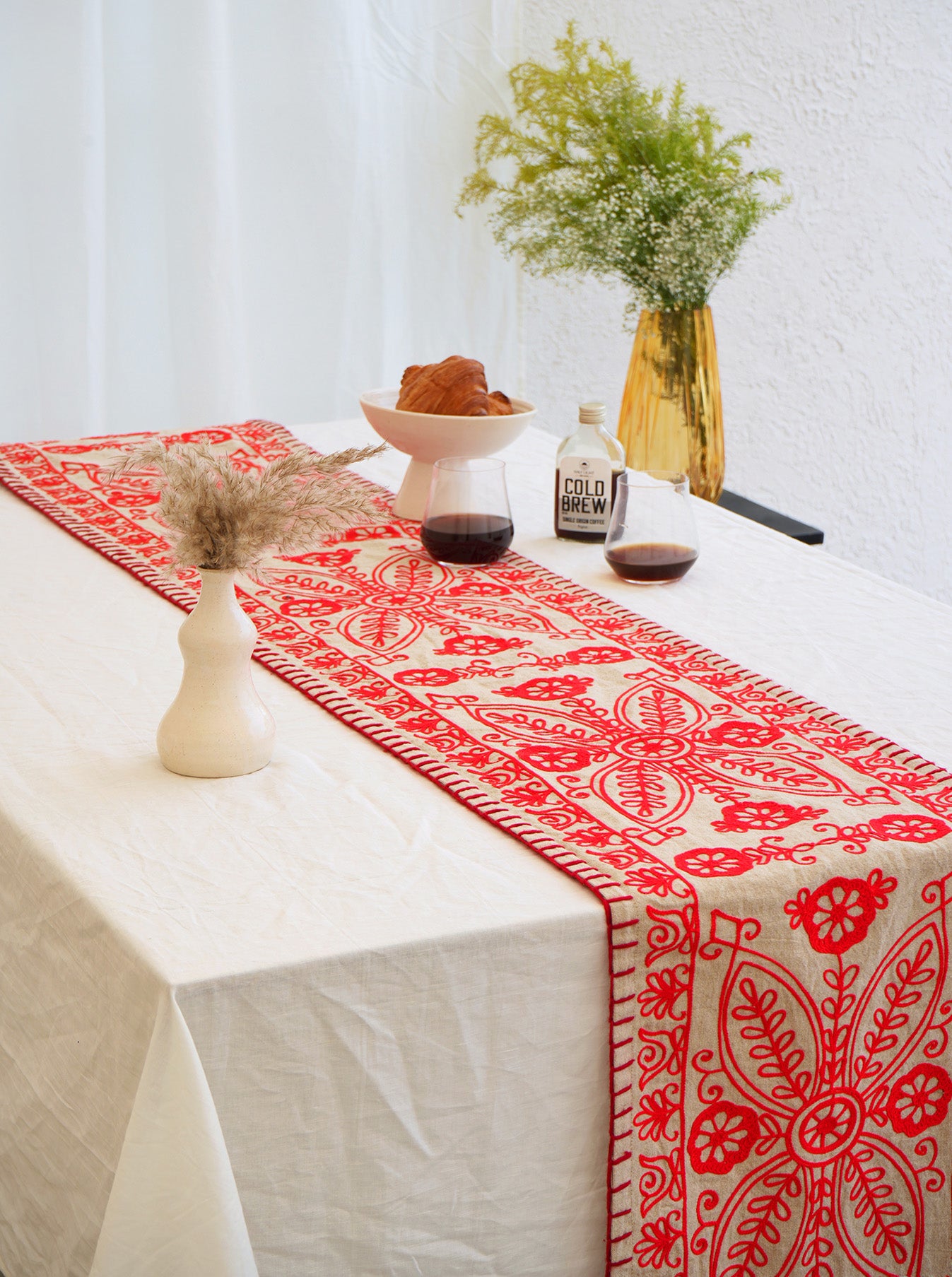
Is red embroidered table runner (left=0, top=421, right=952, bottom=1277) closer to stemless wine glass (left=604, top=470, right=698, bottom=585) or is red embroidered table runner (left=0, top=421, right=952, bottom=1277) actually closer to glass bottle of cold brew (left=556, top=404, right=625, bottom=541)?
stemless wine glass (left=604, top=470, right=698, bottom=585)

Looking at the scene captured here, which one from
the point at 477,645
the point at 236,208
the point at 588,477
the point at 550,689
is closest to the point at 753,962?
the point at 550,689

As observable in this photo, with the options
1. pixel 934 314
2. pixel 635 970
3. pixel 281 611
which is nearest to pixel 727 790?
pixel 635 970

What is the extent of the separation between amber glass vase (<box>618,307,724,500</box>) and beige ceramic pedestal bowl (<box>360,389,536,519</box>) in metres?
0.37

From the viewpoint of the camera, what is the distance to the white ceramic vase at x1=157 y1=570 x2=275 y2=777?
94 cm

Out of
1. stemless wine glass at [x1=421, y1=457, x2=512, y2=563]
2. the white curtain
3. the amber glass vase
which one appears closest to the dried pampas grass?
stemless wine glass at [x1=421, y1=457, x2=512, y2=563]

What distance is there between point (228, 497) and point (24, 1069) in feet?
1.20

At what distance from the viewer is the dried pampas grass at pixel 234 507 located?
0.90 metres

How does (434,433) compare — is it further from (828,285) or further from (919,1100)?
(828,285)

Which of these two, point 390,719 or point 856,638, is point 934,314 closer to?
point 856,638

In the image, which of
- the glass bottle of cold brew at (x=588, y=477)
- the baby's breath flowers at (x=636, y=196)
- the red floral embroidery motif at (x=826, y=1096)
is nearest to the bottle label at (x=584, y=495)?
the glass bottle of cold brew at (x=588, y=477)

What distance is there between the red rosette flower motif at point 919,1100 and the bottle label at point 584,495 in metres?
0.78

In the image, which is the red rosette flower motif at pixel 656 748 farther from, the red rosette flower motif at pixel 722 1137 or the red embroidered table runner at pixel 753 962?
the red rosette flower motif at pixel 722 1137

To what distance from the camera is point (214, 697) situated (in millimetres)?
947

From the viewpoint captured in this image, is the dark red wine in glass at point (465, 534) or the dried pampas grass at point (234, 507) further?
the dark red wine in glass at point (465, 534)
